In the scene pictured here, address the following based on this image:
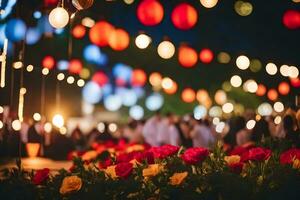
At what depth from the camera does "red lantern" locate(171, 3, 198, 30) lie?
10109mm

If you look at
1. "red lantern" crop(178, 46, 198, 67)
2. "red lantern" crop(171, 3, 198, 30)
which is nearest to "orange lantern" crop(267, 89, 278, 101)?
"red lantern" crop(178, 46, 198, 67)

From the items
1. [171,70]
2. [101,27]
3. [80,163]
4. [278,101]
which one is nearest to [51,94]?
[101,27]

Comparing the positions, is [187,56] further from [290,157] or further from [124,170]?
[124,170]

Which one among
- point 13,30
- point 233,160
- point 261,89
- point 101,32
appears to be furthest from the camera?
point 261,89

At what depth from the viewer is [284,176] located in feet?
12.2

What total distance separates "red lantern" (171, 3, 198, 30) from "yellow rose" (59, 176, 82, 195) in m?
6.76

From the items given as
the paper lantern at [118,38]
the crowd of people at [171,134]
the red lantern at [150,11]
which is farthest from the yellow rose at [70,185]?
the paper lantern at [118,38]

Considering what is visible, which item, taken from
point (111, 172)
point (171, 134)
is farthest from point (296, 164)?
point (171, 134)

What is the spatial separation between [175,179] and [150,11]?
253 inches

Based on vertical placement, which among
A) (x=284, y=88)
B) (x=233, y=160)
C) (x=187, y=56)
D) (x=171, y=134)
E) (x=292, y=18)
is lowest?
(x=171, y=134)

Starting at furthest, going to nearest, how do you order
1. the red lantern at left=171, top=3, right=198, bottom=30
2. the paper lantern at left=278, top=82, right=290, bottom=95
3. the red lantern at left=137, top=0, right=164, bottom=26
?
1. the paper lantern at left=278, top=82, right=290, bottom=95
2. the red lantern at left=171, top=3, right=198, bottom=30
3. the red lantern at left=137, top=0, right=164, bottom=26

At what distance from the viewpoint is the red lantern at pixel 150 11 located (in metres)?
9.76

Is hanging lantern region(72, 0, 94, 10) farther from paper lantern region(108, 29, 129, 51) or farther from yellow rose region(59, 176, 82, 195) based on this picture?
paper lantern region(108, 29, 129, 51)

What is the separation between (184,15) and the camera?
1010cm
